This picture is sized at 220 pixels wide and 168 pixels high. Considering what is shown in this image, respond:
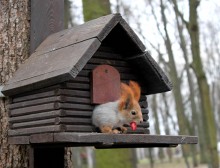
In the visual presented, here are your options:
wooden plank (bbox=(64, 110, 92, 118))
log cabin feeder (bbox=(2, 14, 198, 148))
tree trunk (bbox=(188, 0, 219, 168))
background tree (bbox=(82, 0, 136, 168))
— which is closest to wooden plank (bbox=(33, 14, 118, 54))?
log cabin feeder (bbox=(2, 14, 198, 148))

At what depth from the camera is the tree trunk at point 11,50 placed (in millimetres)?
2406

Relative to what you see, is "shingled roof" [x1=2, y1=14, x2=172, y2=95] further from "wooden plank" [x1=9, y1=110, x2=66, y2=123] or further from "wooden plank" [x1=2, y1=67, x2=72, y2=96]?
"wooden plank" [x1=9, y1=110, x2=66, y2=123]

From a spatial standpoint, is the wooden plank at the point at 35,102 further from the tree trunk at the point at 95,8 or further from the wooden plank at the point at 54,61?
the tree trunk at the point at 95,8

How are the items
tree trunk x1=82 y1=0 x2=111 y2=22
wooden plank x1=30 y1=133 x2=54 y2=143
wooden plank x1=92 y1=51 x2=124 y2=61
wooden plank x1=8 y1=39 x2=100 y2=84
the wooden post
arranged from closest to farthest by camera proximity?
wooden plank x1=30 y1=133 x2=54 y2=143
wooden plank x1=8 y1=39 x2=100 y2=84
wooden plank x1=92 y1=51 x2=124 y2=61
the wooden post
tree trunk x1=82 y1=0 x2=111 y2=22

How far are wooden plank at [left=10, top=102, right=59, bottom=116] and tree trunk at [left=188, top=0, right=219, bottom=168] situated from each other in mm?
5173

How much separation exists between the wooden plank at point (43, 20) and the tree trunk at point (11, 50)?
5 centimetres

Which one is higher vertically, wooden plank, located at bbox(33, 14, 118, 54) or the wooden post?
the wooden post

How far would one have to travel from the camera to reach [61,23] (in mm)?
2668

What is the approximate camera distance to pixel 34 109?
7.29 ft

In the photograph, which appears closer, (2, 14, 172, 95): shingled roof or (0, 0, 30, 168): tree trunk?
(2, 14, 172, 95): shingled roof

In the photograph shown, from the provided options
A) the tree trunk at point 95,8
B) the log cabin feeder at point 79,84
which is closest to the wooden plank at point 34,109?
the log cabin feeder at point 79,84

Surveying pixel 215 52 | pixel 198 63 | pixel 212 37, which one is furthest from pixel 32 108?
pixel 215 52

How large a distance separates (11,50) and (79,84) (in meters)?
0.60

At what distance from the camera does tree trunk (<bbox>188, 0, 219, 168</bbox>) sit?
702 centimetres
